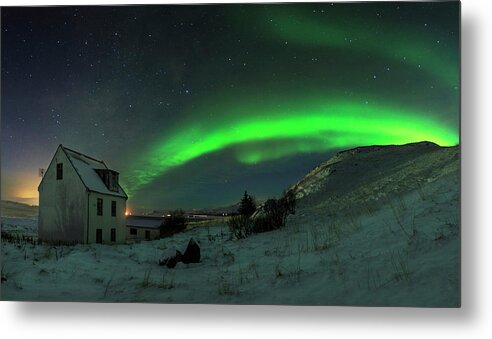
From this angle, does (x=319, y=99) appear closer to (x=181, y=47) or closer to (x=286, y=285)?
(x=181, y=47)

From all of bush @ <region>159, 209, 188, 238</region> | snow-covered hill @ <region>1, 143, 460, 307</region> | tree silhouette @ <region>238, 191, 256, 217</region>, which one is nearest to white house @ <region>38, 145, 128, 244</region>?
snow-covered hill @ <region>1, 143, 460, 307</region>

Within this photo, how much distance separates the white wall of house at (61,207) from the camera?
516cm

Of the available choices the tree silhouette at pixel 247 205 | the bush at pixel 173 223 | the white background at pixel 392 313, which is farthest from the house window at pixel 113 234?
the tree silhouette at pixel 247 205

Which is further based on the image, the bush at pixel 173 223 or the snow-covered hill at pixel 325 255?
the bush at pixel 173 223

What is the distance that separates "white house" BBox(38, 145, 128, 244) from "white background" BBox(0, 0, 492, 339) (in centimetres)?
67

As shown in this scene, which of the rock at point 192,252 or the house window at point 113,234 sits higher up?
the house window at point 113,234

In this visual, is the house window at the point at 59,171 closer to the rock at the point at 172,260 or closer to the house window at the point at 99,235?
the house window at the point at 99,235

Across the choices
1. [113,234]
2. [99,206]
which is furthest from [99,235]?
[99,206]

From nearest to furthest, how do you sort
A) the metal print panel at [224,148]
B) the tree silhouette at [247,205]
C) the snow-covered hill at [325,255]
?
the snow-covered hill at [325,255], the metal print panel at [224,148], the tree silhouette at [247,205]

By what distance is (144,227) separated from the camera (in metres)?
5.16

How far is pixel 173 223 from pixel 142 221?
0.29 meters

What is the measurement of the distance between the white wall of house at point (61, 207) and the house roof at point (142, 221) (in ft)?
1.32

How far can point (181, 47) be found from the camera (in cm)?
524

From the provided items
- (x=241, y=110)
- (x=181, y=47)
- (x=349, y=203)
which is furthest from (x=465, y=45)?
(x=181, y=47)
